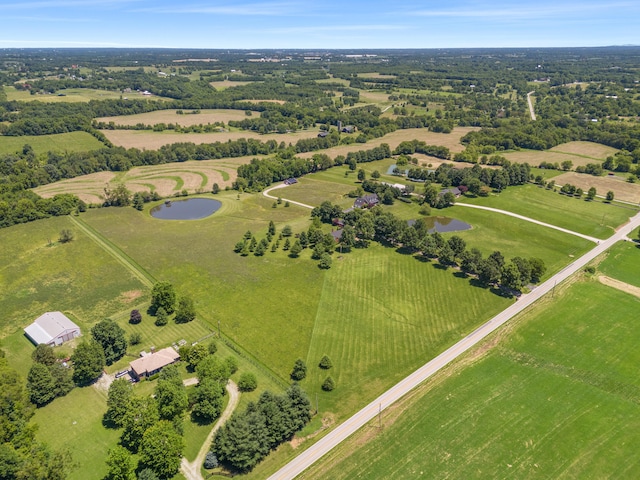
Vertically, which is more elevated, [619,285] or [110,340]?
[110,340]

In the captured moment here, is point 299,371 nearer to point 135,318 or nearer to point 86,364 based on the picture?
point 86,364

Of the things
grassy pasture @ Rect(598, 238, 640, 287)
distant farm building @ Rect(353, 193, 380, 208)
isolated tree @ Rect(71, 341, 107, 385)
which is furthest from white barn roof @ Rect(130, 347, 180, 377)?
grassy pasture @ Rect(598, 238, 640, 287)

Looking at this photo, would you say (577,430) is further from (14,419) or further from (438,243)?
(14,419)

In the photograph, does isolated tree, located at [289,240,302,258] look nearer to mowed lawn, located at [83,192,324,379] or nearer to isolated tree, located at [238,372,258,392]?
mowed lawn, located at [83,192,324,379]

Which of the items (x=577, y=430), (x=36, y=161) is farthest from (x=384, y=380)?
(x=36, y=161)

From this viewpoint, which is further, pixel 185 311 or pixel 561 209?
pixel 561 209

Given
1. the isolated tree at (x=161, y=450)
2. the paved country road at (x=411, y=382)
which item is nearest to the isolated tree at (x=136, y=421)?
the isolated tree at (x=161, y=450)

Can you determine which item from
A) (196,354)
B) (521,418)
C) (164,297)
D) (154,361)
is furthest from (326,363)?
(164,297)
